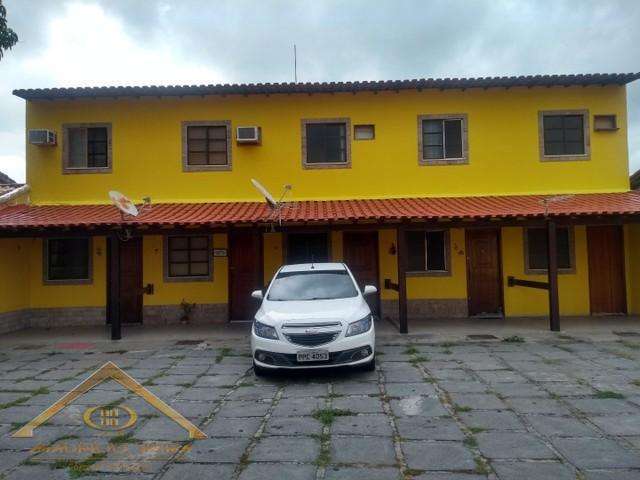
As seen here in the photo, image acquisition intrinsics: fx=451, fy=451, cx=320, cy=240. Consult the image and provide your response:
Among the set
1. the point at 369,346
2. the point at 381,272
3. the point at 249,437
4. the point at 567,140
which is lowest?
the point at 249,437

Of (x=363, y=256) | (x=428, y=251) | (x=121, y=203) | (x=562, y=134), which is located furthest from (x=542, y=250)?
(x=121, y=203)

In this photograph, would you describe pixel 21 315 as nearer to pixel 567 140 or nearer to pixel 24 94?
pixel 24 94

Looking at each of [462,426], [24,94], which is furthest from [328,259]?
[24,94]

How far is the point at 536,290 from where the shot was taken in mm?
11820

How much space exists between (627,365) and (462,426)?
4110mm

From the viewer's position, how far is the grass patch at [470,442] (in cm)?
427

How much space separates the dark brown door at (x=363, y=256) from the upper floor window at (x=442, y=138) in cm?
258

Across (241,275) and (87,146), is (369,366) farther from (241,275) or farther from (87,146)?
(87,146)

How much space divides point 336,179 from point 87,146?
677 cm

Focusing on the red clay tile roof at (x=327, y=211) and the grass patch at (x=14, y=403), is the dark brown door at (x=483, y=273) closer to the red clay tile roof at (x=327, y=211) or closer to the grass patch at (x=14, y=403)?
the red clay tile roof at (x=327, y=211)

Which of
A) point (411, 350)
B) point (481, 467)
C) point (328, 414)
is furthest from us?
point (411, 350)

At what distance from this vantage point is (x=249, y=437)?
4582mm

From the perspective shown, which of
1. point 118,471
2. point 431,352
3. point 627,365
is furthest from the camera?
point 431,352

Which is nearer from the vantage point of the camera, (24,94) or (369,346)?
(369,346)
